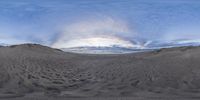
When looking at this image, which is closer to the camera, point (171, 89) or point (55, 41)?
point (171, 89)

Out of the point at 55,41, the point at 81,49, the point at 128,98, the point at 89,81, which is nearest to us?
the point at 128,98

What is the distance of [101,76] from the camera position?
9539 mm

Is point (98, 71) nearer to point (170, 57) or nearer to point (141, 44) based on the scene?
point (170, 57)

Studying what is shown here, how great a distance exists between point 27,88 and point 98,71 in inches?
38.9

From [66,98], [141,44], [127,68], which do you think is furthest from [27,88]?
[141,44]

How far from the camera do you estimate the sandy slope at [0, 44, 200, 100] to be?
917cm

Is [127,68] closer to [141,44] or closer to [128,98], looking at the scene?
[128,98]

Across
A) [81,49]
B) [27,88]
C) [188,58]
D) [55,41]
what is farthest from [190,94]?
[55,41]

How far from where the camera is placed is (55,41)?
17172mm

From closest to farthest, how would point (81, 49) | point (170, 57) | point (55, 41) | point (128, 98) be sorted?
point (128, 98), point (170, 57), point (81, 49), point (55, 41)

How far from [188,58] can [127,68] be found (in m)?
0.89

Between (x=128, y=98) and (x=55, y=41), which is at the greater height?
(x=55, y=41)

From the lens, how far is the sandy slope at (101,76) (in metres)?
9.17

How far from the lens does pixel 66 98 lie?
898cm
